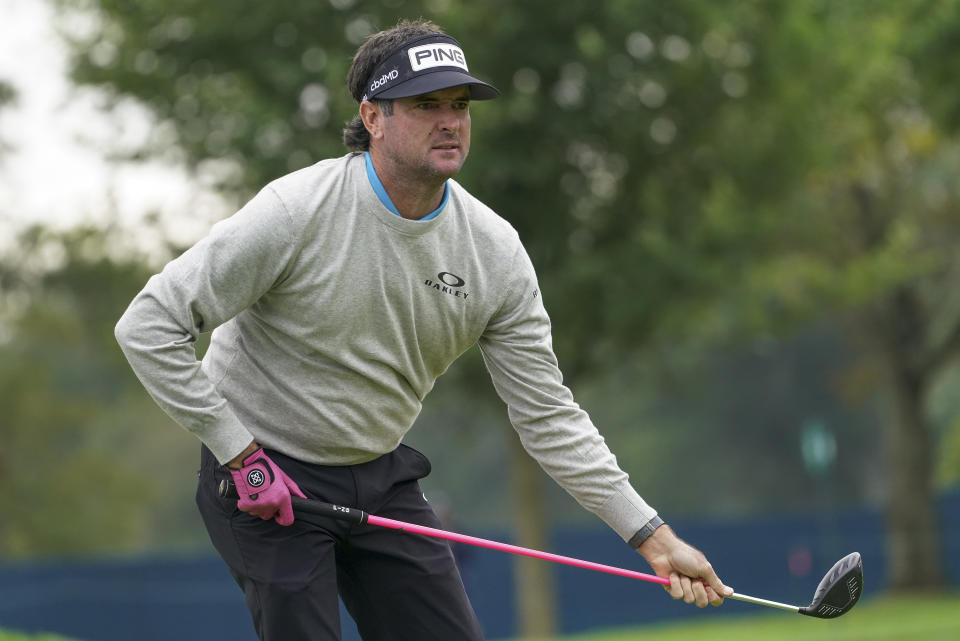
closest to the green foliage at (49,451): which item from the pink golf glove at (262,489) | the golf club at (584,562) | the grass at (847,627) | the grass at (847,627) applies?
the grass at (847,627)

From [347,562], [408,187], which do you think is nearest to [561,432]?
[347,562]

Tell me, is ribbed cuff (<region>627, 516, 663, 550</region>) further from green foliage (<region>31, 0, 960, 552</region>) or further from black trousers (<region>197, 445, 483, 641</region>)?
green foliage (<region>31, 0, 960, 552</region>)

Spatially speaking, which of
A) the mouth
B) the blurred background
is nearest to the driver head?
the mouth

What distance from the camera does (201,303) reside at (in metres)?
3.77

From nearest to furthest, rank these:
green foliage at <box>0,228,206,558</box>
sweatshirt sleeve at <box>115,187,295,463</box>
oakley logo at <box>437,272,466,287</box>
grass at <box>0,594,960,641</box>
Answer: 1. sweatshirt sleeve at <box>115,187,295,463</box>
2. oakley logo at <box>437,272,466,287</box>
3. grass at <box>0,594,960,641</box>
4. green foliage at <box>0,228,206,558</box>

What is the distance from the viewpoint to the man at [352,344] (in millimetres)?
3820

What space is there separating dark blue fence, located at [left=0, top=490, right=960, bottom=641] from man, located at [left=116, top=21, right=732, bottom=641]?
17.5 meters

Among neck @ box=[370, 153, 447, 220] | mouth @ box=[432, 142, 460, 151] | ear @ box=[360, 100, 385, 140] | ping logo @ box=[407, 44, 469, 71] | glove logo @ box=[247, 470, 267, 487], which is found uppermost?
ping logo @ box=[407, 44, 469, 71]

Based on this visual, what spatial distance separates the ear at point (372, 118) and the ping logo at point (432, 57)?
193 millimetres

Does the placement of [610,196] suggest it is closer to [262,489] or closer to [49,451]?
[262,489]

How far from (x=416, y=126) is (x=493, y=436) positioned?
147 ft

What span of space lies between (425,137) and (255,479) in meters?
1.10

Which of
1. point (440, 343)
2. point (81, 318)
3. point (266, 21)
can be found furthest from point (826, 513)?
point (440, 343)

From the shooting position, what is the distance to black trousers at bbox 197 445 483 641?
154 inches
